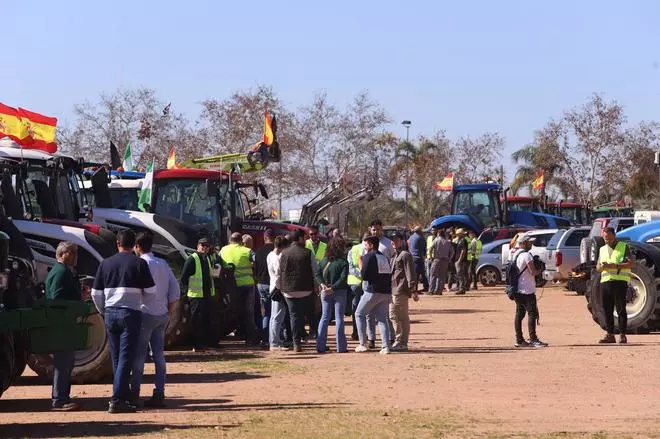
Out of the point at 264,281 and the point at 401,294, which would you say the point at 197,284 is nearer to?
the point at 264,281

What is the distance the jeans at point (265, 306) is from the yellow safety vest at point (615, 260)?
4935 millimetres

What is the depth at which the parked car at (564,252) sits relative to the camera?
1486 inches

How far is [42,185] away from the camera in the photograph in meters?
19.0

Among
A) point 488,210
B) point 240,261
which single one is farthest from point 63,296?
point 488,210

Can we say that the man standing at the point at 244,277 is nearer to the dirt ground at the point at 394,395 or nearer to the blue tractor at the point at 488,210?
the dirt ground at the point at 394,395

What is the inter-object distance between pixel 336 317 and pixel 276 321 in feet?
3.08

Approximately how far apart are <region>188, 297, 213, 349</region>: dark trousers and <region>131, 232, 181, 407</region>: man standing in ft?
20.7

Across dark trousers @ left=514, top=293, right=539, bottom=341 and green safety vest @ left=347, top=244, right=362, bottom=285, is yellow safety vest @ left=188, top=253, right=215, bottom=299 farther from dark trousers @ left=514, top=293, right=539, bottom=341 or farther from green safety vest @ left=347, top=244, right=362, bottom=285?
dark trousers @ left=514, top=293, right=539, bottom=341

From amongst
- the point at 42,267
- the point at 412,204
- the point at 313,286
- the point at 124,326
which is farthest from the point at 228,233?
the point at 412,204

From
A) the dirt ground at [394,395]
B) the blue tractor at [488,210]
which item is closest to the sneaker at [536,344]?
the dirt ground at [394,395]

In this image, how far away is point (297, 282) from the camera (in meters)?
20.2

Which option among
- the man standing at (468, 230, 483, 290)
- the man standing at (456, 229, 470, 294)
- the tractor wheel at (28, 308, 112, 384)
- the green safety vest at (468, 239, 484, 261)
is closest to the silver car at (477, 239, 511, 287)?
the man standing at (468, 230, 483, 290)

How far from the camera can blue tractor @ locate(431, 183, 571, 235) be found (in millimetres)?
51406

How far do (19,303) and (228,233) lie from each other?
12913 mm
